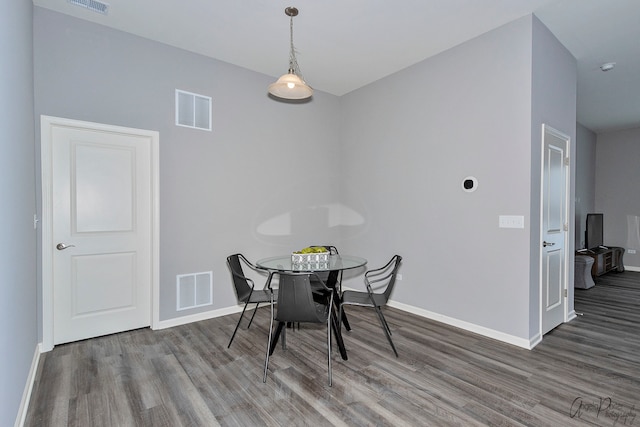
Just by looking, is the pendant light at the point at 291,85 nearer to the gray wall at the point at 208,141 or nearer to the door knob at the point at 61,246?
the gray wall at the point at 208,141

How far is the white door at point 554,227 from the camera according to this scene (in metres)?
3.23

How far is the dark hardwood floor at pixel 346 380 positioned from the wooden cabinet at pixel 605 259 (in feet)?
9.61

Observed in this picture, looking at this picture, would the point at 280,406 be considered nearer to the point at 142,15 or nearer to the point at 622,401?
the point at 622,401

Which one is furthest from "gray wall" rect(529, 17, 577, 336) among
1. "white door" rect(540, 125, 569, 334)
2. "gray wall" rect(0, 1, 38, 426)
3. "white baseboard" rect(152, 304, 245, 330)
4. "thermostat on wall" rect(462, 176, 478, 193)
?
"gray wall" rect(0, 1, 38, 426)

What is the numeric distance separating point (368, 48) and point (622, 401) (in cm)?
374

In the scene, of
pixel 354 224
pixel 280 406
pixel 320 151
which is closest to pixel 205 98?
pixel 320 151

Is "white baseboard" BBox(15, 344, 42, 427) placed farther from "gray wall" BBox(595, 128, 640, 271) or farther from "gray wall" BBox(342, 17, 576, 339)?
"gray wall" BBox(595, 128, 640, 271)

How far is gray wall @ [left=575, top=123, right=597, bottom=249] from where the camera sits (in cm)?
679

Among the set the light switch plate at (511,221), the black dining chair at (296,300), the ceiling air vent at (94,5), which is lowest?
the black dining chair at (296,300)

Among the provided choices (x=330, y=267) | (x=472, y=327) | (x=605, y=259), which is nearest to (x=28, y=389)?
(x=330, y=267)

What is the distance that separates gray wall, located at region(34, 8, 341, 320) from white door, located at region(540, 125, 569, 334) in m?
2.71

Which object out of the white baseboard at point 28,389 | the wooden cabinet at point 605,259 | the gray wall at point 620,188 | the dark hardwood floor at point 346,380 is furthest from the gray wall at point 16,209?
the gray wall at point 620,188

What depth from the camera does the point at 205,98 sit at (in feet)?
12.3

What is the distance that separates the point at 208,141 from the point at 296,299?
92.0 inches
